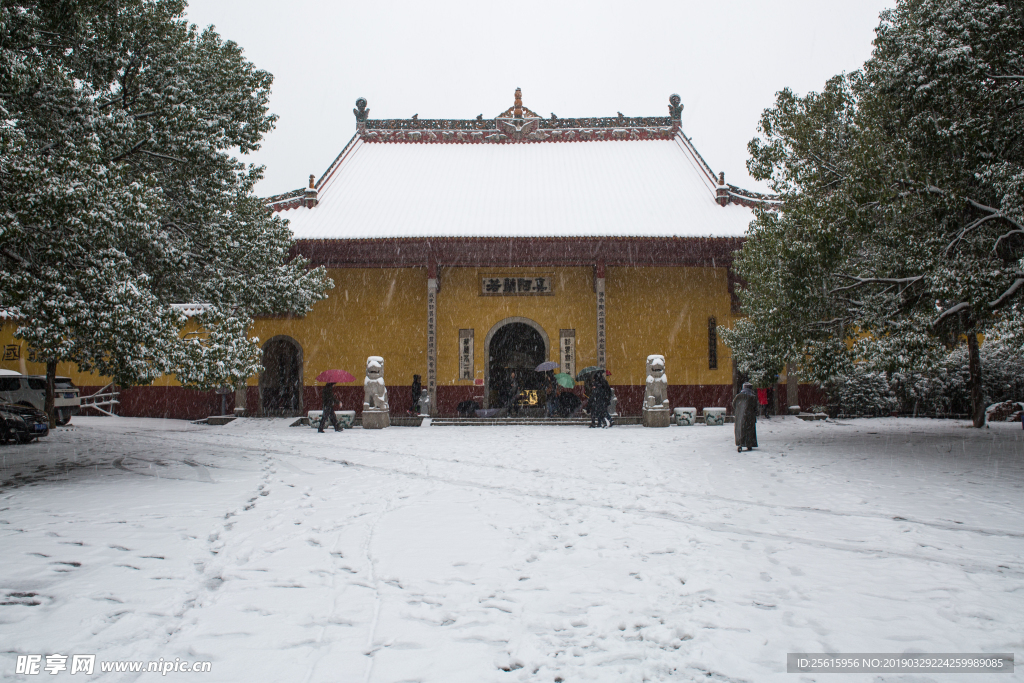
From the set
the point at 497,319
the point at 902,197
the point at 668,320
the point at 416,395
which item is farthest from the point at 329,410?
the point at 902,197

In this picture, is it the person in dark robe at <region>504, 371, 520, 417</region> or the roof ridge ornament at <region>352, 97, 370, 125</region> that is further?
the roof ridge ornament at <region>352, 97, 370, 125</region>

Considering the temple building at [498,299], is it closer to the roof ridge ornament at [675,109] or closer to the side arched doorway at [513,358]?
the side arched doorway at [513,358]

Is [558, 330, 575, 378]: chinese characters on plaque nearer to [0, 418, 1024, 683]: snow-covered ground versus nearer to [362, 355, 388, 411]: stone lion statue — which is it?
[362, 355, 388, 411]: stone lion statue

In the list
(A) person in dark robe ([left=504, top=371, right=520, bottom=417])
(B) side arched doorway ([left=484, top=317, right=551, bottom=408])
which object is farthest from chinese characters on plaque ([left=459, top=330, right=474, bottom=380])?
(A) person in dark robe ([left=504, top=371, right=520, bottom=417])

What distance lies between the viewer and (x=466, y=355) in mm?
15258

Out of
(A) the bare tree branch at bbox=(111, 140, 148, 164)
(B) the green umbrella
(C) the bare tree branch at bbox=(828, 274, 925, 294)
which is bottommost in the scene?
(B) the green umbrella

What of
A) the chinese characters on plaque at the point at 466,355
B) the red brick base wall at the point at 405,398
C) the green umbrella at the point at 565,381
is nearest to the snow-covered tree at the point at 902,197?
the green umbrella at the point at 565,381

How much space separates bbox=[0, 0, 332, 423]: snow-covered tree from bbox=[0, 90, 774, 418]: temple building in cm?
523

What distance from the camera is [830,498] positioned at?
5543 mm

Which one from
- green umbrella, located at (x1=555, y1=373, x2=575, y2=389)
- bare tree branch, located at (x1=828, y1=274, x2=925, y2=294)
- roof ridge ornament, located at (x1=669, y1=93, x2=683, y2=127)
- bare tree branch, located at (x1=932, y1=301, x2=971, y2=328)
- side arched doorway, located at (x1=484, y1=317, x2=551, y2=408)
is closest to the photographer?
bare tree branch, located at (x1=932, y1=301, x2=971, y2=328)

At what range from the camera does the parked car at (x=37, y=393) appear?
540 inches

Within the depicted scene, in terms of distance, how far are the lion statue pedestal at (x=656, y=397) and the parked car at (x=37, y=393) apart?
1301 centimetres

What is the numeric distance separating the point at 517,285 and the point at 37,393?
1133 centimetres

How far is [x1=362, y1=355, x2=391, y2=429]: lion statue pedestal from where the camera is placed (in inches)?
514
